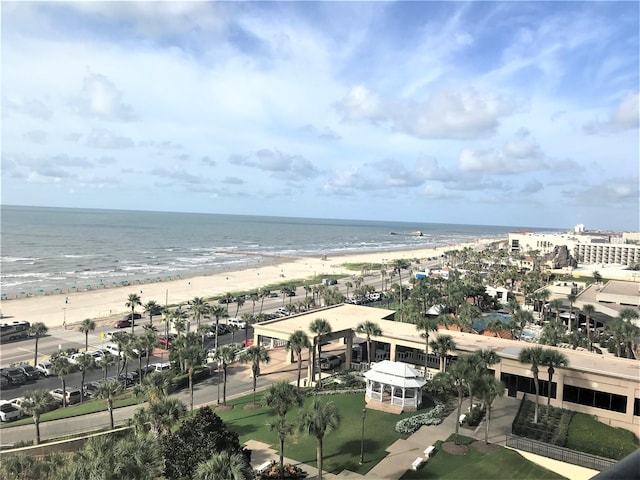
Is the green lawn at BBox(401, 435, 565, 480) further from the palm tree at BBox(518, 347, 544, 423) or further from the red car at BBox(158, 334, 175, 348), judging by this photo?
the red car at BBox(158, 334, 175, 348)

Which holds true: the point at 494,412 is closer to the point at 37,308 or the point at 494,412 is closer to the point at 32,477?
the point at 32,477

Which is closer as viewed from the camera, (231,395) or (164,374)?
(164,374)

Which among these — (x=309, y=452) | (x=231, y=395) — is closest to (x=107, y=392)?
(x=231, y=395)

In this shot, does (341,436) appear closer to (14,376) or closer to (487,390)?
(487,390)

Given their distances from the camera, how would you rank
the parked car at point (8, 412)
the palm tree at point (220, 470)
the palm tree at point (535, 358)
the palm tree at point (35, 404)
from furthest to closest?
the parked car at point (8, 412) < the palm tree at point (535, 358) < the palm tree at point (35, 404) < the palm tree at point (220, 470)

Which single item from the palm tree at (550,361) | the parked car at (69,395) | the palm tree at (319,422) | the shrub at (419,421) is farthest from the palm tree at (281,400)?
the parked car at (69,395)

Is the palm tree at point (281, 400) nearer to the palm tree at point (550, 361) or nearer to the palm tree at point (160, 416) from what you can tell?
the palm tree at point (160, 416)

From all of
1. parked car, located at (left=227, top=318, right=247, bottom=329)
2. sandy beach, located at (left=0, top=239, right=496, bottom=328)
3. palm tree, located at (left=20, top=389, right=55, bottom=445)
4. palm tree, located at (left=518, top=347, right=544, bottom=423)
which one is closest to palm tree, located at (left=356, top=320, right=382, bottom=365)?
palm tree, located at (left=518, top=347, right=544, bottom=423)
